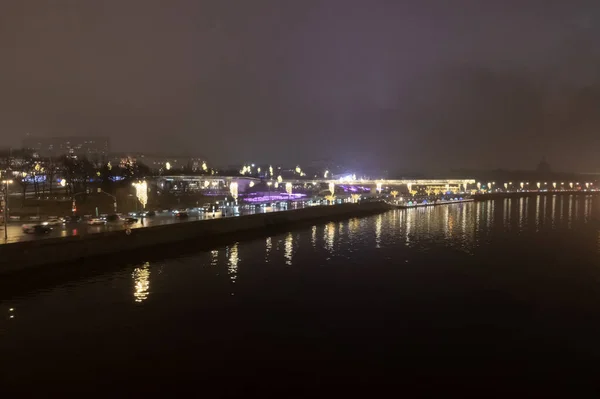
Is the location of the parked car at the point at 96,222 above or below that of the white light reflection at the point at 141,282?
above

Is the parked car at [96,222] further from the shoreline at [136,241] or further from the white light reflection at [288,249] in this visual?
the white light reflection at [288,249]

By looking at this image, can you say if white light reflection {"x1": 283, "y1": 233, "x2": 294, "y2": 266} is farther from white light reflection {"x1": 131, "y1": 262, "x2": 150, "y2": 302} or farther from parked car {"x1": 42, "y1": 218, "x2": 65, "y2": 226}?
parked car {"x1": 42, "y1": 218, "x2": 65, "y2": 226}

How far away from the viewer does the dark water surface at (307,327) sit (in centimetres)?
1043

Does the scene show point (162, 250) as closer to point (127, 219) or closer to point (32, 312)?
point (127, 219)

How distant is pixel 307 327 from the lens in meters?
14.0

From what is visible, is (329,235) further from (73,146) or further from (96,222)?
(73,146)

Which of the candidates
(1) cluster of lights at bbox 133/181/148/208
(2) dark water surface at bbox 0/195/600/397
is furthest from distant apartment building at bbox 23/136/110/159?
(2) dark water surface at bbox 0/195/600/397

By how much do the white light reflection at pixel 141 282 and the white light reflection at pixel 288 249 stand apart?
8.26 metres

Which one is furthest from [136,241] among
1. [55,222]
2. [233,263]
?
[55,222]

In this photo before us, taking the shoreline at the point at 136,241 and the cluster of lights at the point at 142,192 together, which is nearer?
the shoreline at the point at 136,241

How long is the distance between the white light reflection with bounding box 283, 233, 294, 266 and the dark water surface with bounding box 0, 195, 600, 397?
634mm

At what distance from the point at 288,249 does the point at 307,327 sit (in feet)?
57.5

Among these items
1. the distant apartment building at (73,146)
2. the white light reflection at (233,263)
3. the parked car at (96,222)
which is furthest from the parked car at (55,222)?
the distant apartment building at (73,146)

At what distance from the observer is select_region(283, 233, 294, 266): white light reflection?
26913 millimetres
